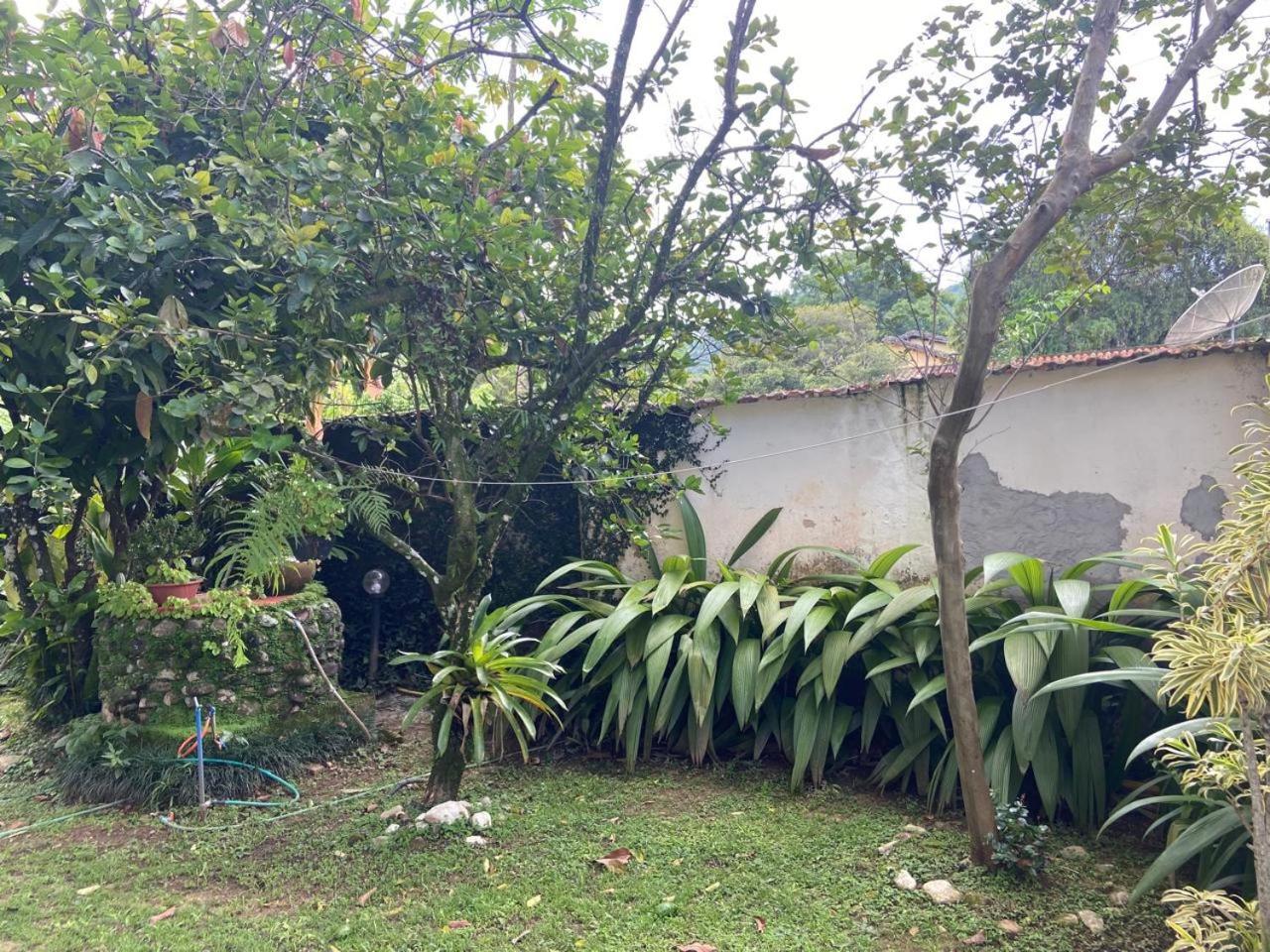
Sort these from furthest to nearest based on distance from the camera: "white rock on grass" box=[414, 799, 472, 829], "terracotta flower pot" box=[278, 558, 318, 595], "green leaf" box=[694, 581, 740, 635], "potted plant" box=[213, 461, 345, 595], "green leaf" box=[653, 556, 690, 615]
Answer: "terracotta flower pot" box=[278, 558, 318, 595]
"green leaf" box=[653, 556, 690, 615]
"green leaf" box=[694, 581, 740, 635]
"potted plant" box=[213, 461, 345, 595]
"white rock on grass" box=[414, 799, 472, 829]

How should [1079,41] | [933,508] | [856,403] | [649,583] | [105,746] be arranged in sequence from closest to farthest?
[933,508] → [1079,41] → [105,746] → [649,583] → [856,403]

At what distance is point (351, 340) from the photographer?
2.86 m

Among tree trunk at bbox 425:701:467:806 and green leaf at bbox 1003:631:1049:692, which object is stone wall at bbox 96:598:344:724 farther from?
green leaf at bbox 1003:631:1049:692

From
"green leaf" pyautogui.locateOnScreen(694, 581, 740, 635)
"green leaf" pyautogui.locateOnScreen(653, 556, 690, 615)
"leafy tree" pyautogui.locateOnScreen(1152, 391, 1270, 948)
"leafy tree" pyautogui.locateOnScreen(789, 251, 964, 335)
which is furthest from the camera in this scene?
"green leaf" pyautogui.locateOnScreen(653, 556, 690, 615)

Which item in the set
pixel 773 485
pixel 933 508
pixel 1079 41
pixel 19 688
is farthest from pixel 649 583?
pixel 19 688

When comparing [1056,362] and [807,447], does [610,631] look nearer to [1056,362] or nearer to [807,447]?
[807,447]

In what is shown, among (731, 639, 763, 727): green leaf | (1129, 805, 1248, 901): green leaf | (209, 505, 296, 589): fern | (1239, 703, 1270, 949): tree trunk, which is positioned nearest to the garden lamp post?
(209, 505, 296, 589): fern

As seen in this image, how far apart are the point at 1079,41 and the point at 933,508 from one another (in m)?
1.64

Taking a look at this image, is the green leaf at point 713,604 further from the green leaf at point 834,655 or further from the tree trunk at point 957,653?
the tree trunk at point 957,653

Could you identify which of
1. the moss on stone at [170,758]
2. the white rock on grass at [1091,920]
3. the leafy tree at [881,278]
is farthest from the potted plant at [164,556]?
the white rock on grass at [1091,920]

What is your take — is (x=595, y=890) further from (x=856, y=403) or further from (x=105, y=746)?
(x=856, y=403)

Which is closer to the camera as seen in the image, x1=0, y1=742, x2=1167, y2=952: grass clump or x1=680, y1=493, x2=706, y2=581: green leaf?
x1=0, y1=742, x2=1167, y2=952: grass clump

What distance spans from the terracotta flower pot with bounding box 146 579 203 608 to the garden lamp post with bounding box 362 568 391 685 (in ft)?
3.80

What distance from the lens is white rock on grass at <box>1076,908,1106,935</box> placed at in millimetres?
2283
